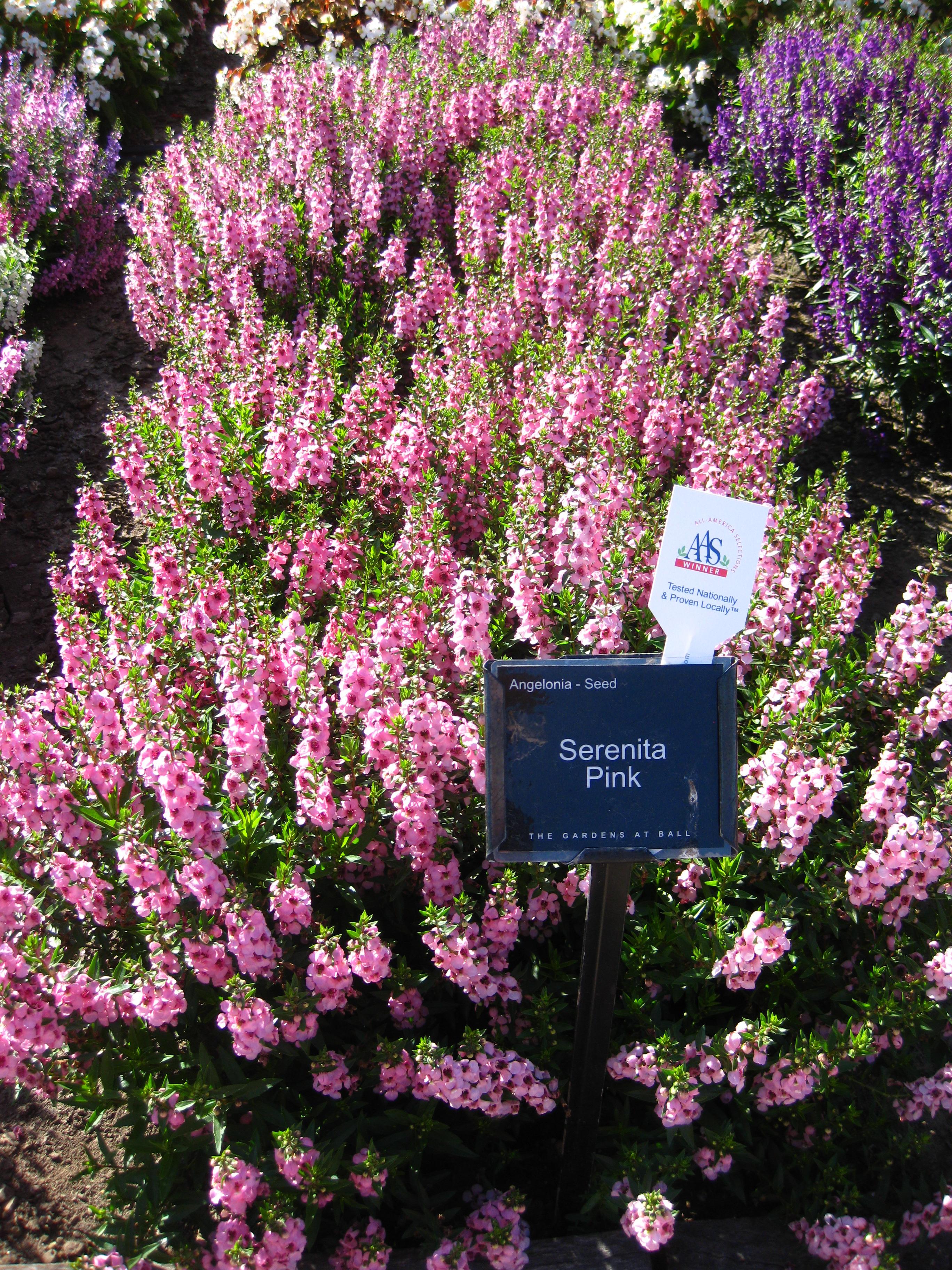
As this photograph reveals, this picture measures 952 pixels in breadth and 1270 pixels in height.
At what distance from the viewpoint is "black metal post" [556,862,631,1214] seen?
2158 millimetres

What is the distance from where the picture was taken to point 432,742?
8.53 feet

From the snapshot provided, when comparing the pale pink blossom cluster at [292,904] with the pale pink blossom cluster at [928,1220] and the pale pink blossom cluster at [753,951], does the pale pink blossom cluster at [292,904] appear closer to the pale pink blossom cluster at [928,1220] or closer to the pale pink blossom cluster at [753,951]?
the pale pink blossom cluster at [753,951]

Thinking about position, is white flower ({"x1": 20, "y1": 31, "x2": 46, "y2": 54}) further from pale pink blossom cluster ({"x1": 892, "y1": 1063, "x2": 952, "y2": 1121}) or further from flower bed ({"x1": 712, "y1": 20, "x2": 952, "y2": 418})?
pale pink blossom cluster ({"x1": 892, "y1": 1063, "x2": 952, "y2": 1121})

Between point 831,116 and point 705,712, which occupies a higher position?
point 831,116

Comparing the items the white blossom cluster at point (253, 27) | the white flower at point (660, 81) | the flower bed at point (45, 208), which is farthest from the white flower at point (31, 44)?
the white flower at point (660, 81)

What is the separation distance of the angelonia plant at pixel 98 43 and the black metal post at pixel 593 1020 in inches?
413

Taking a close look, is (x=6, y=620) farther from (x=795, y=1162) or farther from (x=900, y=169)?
(x=900, y=169)

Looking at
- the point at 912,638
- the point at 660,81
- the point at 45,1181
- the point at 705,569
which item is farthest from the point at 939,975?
the point at 660,81

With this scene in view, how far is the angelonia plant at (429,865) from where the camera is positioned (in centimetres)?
236

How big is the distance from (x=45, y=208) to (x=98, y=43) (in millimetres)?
4215

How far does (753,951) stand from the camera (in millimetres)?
2336

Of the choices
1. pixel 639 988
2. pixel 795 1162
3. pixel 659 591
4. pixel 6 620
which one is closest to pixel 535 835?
pixel 659 591

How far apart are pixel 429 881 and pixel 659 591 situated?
1096mm

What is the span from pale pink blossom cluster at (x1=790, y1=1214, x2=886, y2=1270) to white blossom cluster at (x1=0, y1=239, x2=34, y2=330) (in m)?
6.48
